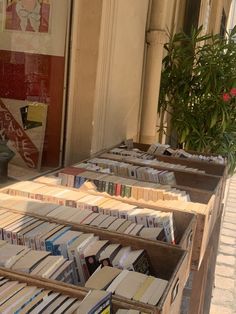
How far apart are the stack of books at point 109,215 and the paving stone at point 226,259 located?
231 cm

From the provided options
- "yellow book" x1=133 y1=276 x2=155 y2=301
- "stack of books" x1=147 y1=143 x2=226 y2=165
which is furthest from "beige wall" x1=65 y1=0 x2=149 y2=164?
"yellow book" x1=133 y1=276 x2=155 y2=301

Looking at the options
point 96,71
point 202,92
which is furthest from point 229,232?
point 96,71

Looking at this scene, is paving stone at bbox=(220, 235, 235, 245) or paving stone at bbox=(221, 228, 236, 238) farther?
paving stone at bbox=(221, 228, 236, 238)

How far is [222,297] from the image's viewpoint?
10.2 ft

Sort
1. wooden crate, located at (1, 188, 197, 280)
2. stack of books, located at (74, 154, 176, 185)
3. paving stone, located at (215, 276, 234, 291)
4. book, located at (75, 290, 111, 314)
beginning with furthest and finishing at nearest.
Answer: paving stone, located at (215, 276, 234, 291) < stack of books, located at (74, 154, 176, 185) < wooden crate, located at (1, 188, 197, 280) < book, located at (75, 290, 111, 314)

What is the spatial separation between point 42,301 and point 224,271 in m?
2.84

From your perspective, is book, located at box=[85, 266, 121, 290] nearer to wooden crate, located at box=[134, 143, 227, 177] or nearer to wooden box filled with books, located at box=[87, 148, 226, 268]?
wooden box filled with books, located at box=[87, 148, 226, 268]

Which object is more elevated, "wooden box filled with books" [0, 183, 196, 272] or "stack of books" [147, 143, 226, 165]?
"stack of books" [147, 143, 226, 165]

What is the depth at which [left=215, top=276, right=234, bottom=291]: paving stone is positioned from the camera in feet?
10.7

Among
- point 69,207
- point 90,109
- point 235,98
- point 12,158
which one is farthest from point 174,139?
point 69,207

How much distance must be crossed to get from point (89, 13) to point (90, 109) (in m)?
0.58

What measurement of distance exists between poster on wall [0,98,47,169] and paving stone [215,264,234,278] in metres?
1.85

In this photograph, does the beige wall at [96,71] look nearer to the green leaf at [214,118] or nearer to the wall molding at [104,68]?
the wall molding at [104,68]

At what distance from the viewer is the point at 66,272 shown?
3.80ft
